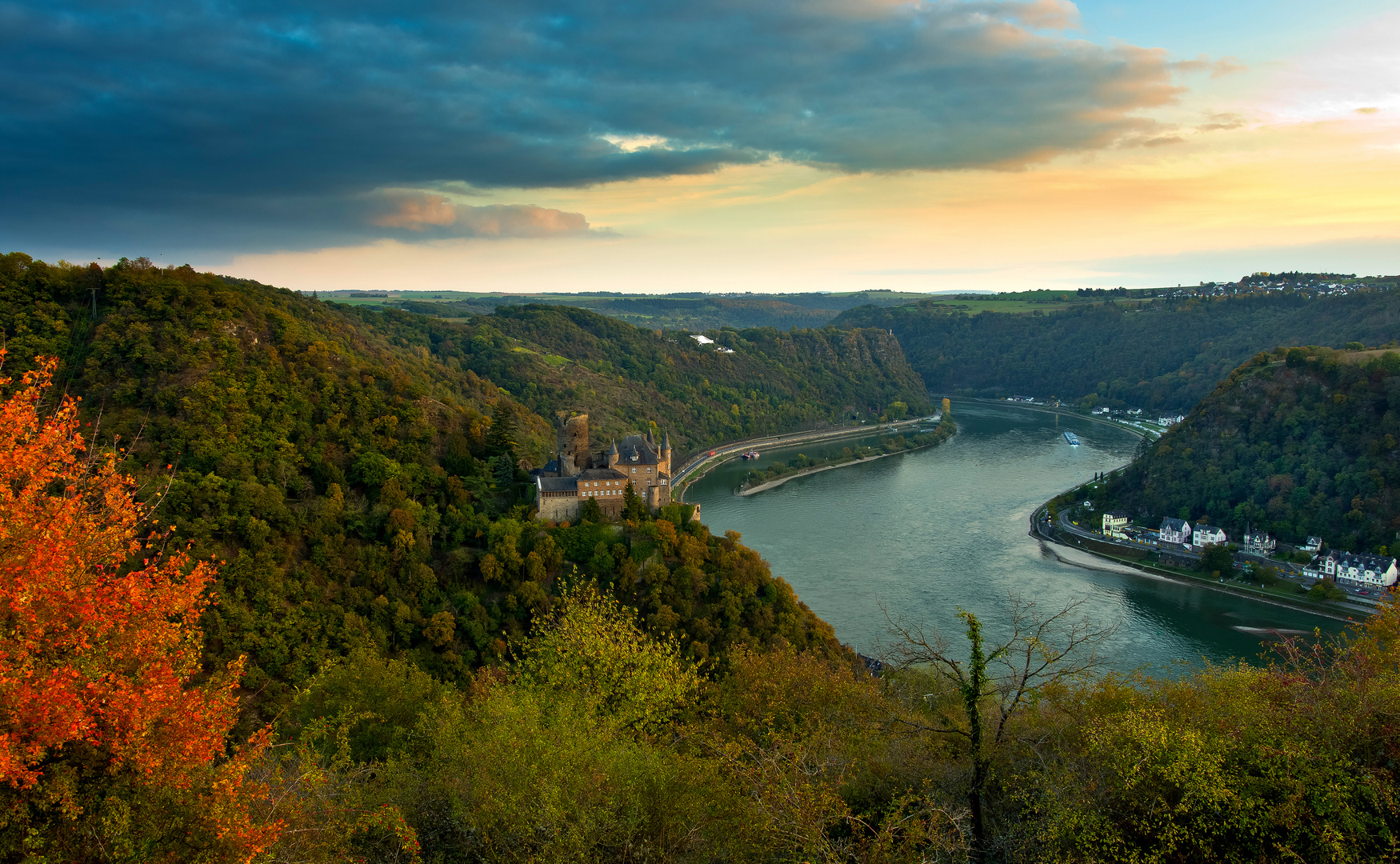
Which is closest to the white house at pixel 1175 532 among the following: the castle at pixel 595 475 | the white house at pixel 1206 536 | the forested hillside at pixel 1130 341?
the white house at pixel 1206 536

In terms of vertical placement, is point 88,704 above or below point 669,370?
below

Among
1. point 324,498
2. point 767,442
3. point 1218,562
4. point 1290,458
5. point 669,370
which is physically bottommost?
point 1218,562

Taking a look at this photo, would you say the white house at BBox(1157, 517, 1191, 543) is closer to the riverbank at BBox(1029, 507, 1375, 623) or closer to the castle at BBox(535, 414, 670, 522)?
the riverbank at BBox(1029, 507, 1375, 623)

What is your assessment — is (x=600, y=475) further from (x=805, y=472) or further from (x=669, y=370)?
(x=669, y=370)

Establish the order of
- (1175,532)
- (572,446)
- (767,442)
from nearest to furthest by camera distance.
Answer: (572,446) → (1175,532) → (767,442)

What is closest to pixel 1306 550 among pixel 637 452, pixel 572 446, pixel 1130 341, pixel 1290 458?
pixel 1290 458

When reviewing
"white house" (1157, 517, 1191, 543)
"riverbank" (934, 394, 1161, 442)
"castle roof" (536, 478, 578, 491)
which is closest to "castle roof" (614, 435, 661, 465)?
"castle roof" (536, 478, 578, 491)
